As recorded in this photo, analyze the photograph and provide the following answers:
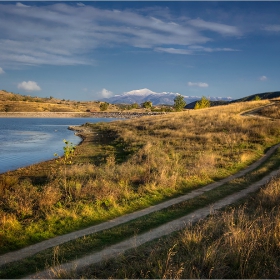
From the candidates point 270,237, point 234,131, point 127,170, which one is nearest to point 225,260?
point 270,237

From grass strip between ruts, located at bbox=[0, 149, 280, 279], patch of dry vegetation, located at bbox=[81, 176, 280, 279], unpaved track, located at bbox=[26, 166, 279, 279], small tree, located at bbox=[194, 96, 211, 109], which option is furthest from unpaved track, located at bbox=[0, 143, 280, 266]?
small tree, located at bbox=[194, 96, 211, 109]

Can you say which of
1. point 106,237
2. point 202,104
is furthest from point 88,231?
point 202,104

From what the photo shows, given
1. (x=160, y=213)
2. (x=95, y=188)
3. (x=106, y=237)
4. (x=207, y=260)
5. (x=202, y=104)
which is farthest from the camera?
(x=202, y=104)

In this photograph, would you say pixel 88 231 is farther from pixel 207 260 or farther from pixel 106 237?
pixel 207 260

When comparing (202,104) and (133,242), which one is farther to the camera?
(202,104)

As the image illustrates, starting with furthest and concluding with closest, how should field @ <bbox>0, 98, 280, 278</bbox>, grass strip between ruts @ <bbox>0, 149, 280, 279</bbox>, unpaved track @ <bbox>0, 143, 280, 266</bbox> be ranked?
unpaved track @ <bbox>0, 143, 280, 266</bbox>
grass strip between ruts @ <bbox>0, 149, 280, 279</bbox>
field @ <bbox>0, 98, 280, 278</bbox>

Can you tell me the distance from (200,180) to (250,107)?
55726 mm

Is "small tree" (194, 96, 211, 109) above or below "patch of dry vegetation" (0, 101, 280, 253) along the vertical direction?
above

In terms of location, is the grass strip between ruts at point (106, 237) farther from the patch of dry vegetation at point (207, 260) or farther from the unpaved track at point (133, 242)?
the patch of dry vegetation at point (207, 260)

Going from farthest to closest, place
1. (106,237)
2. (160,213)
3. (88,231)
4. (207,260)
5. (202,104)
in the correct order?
(202,104) < (160,213) < (88,231) < (106,237) < (207,260)

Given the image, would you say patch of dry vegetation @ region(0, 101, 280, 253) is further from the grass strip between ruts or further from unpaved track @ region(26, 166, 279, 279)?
unpaved track @ region(26, 166, 279, 279)

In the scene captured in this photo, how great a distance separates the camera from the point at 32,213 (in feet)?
42.4

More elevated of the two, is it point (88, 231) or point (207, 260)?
point (207, 260)

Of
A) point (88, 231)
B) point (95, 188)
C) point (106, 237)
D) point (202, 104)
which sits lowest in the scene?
point (88, 231)
